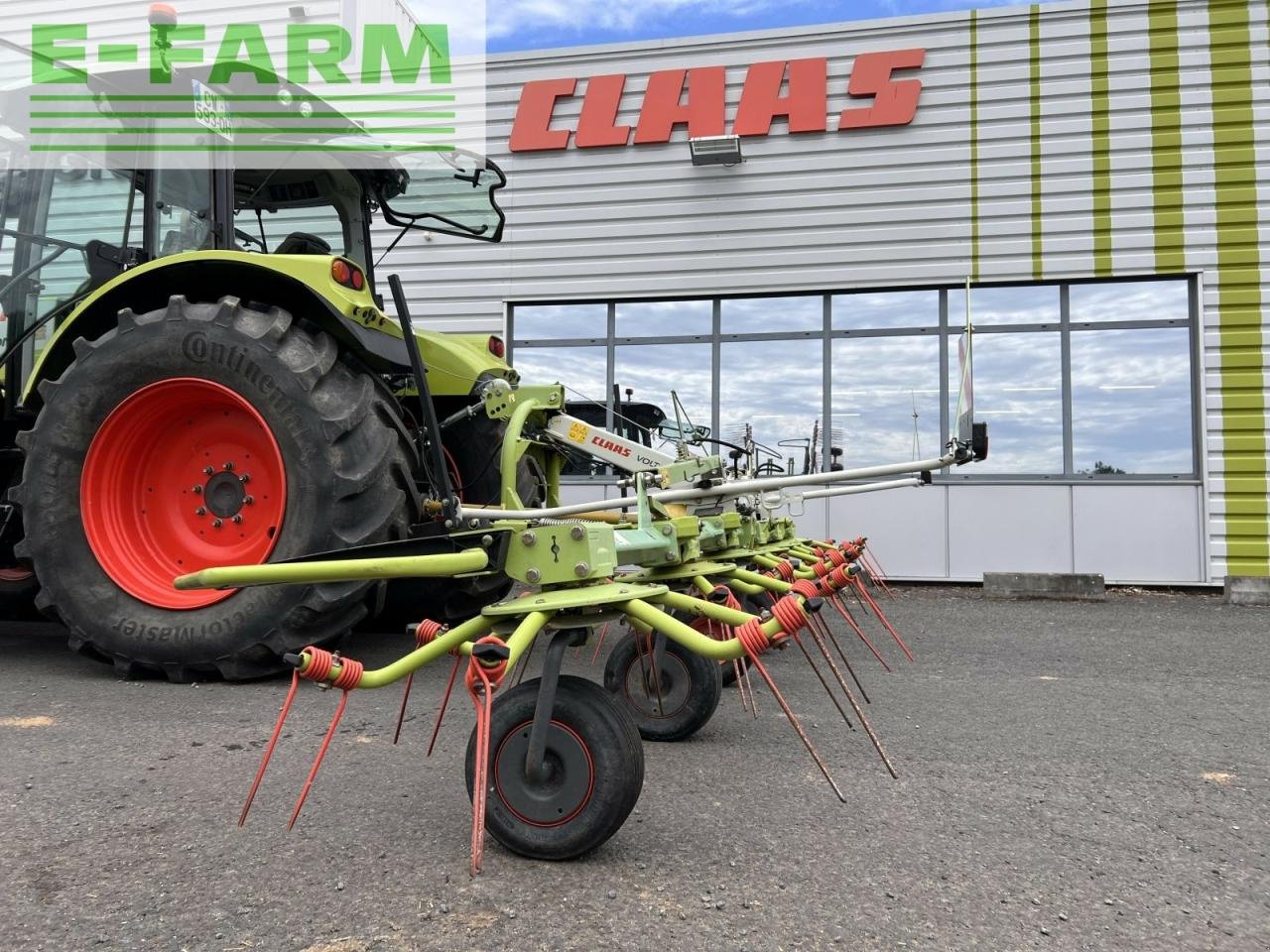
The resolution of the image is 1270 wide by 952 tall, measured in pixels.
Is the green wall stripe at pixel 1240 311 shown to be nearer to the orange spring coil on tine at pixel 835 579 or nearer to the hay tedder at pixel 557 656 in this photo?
the hay tedder at pixel 557 656

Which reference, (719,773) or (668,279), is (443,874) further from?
(668,279)

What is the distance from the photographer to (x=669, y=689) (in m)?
3.07

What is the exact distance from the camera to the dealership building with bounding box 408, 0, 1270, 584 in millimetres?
8117

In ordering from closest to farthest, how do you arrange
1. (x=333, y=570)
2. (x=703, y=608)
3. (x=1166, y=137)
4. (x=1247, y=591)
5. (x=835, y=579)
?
(x=333, y=570)
(x=703, y=608)
(x=835, y=579)
(x=1247, y=591)
(x=1166, y=137)

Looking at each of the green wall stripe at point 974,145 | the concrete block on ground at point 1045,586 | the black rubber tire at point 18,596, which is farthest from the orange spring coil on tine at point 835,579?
the green wall stripe at point 974,145

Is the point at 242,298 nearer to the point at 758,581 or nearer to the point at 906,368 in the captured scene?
the point at 758,581

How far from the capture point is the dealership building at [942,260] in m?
8.12

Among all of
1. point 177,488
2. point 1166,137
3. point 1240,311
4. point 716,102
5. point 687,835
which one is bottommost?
point 687,835

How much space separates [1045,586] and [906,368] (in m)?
2.35

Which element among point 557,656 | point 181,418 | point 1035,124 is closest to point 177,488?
point 181,418

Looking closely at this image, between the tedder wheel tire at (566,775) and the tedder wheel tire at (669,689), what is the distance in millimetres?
976

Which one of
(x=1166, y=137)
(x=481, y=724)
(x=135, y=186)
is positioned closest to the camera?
(x=481, y=724)

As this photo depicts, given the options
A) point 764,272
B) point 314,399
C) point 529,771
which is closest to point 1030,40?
point 764,272

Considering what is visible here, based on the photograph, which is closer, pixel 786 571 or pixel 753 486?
pixel 753 486
